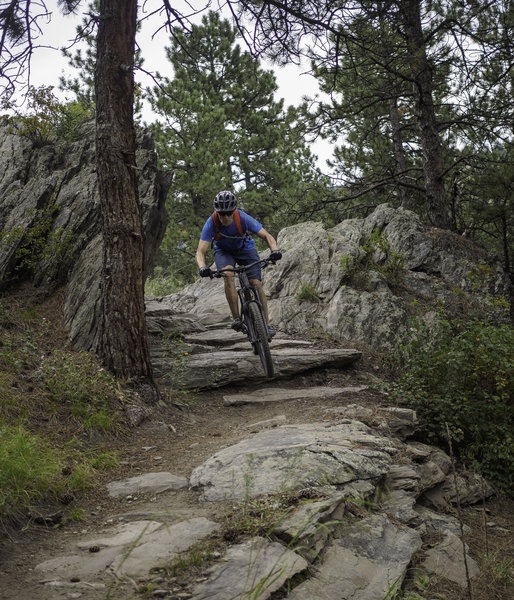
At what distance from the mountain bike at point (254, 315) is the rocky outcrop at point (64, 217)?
6.95 ft

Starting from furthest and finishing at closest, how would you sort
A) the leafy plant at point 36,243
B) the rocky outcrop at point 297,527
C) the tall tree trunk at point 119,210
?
the leafy plant at point 36,243 < the tall tree trunk at point 119,210 < the rocky outcrop at point 297,527

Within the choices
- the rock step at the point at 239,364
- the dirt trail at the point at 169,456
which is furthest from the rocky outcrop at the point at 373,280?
the dirt trail at the point at 169,456

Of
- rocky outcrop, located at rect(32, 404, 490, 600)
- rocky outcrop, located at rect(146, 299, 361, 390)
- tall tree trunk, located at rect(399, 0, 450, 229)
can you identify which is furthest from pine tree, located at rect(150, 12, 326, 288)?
rocky outcrop, located at rect(32, 404, 490, 600)

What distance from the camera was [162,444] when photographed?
17.4ft

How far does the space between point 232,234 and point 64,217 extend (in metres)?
3.42

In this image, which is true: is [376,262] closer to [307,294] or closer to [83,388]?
[307,294]

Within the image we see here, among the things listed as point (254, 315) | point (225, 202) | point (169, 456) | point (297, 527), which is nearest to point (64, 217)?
point (225, 202)

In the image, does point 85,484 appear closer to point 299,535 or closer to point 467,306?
point 299,535

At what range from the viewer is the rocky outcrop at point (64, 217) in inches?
308

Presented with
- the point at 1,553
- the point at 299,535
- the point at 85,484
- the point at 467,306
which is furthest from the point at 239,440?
the point at 467,306

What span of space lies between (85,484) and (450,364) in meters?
4.44

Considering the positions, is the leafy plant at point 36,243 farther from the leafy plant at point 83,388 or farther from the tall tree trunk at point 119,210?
the leafy plant at point 83,388

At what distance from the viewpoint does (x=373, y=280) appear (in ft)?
32.3

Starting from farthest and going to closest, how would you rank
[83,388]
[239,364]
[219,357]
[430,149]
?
[430,149]
[219,357]
[239,364]
[83,388]
